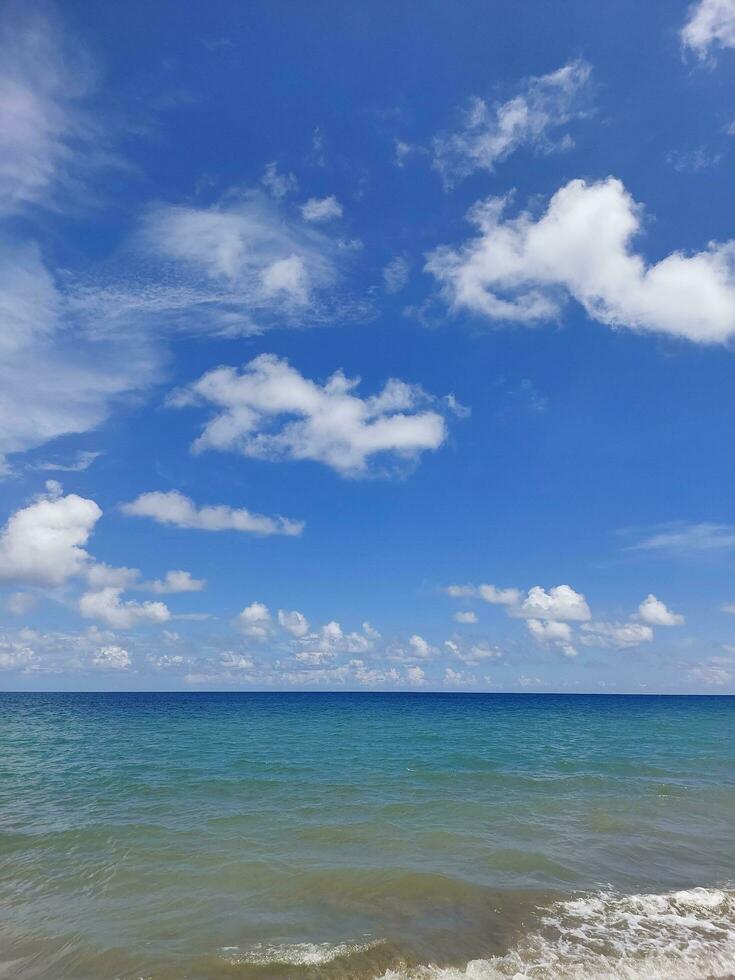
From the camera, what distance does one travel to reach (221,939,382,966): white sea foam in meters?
10.1

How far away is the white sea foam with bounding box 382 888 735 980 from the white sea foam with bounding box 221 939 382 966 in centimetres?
102

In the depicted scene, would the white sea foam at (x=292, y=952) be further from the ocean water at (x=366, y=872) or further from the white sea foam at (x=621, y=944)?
the white sea foam at (x=621, y=944)

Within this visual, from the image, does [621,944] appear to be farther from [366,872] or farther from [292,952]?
[292,952]

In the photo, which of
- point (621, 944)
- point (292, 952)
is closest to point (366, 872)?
point (292, 952)

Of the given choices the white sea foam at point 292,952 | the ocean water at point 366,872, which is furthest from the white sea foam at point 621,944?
the white sea foam at point 292,952

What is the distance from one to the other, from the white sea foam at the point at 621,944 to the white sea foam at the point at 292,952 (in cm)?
102

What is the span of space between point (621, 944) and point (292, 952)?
6287mm

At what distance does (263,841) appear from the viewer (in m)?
16.7

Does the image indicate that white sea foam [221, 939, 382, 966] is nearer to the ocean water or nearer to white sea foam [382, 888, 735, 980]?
the ocean water

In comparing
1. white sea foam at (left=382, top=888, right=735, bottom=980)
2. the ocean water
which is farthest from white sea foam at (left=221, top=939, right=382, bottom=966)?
white sea foam at (left=382, top=888, right=735, bottom=980)

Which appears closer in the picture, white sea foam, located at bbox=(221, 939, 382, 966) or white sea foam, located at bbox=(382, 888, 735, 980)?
white sea foam, located at bbox=(382, 888, 735, 980)

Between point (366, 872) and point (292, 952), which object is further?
point (366, 872)

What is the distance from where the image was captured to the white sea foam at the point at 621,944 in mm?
9875

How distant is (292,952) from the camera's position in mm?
10383
